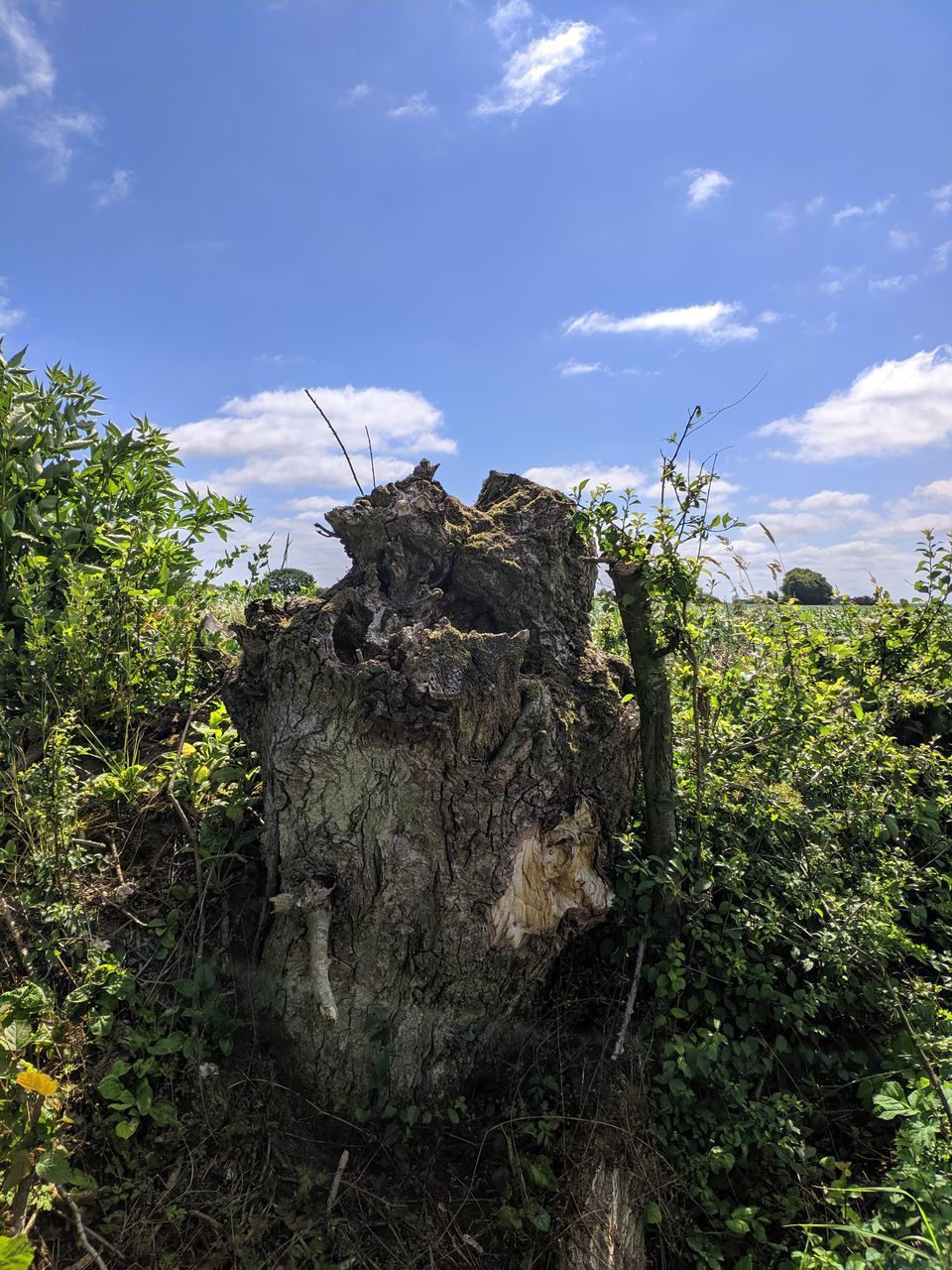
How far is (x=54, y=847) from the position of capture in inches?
116

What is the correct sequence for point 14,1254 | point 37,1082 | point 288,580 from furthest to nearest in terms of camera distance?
point 288,580 → point 37,1082 → point 14,1254

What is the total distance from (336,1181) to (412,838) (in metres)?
1.21

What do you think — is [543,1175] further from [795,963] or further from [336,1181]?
[795,963]

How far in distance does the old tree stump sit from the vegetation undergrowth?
213mm

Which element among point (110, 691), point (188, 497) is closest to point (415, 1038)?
point (110, 691)

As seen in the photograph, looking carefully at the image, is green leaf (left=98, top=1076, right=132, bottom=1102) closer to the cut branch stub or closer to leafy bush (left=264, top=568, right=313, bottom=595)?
the cut branch stub

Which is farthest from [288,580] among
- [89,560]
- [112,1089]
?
[112,1089]

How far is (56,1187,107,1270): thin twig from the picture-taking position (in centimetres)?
213

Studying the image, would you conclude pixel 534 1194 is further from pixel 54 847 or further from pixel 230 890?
pixel 54 847

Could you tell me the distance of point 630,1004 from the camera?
290cm

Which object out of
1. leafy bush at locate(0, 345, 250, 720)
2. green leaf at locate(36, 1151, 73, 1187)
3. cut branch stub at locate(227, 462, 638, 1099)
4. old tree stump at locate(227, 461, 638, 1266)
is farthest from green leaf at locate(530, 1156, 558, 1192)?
leafy bush at locate(0, 345, 250, 720)

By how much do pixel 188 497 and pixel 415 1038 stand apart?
3515 mm

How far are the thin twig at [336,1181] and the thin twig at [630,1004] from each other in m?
1.10

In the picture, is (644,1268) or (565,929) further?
(565,929)
